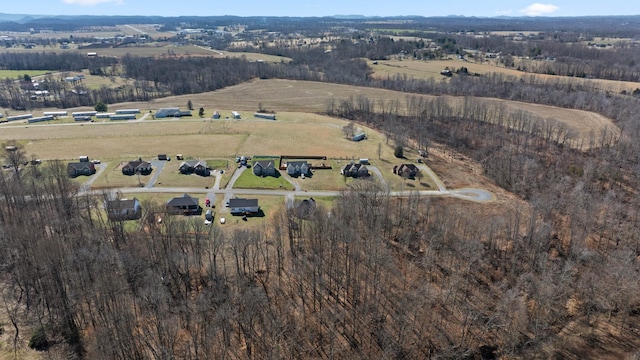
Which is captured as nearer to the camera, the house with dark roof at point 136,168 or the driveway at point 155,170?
the driveway at point 155,170

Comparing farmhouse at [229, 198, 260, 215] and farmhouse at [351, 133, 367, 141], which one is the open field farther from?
farmhouse at [229, 198, 260, 215]

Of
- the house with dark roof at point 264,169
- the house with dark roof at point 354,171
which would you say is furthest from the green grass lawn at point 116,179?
the house with dark roof at point 354,171

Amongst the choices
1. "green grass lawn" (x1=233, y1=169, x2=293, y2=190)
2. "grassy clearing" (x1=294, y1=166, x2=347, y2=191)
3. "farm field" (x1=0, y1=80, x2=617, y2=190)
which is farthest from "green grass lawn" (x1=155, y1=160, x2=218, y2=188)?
"grassy clearing" (x1=294, y1=166, x2=347, y2=191)

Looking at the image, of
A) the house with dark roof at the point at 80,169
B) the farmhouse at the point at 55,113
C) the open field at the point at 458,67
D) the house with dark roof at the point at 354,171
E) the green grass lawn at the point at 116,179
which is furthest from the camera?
the open field at the point at 458,67

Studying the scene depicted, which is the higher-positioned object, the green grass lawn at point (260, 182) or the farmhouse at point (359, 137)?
the farmhouse at point (359, 137)

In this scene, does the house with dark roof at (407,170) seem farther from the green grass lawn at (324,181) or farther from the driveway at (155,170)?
the driveway at (155,170)

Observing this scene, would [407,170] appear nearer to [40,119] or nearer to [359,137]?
[359,137]

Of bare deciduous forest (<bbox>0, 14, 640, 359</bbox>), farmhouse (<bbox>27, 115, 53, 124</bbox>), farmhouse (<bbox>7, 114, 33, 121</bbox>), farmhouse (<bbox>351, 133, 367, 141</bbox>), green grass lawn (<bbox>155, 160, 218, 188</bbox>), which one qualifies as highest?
farmhouse (<bbox>7, 114, 33, 121</bbox>)
